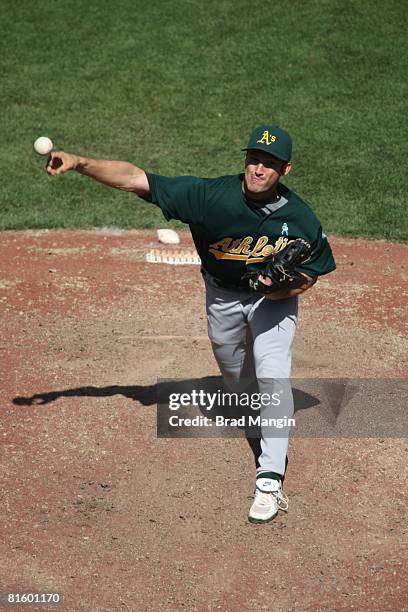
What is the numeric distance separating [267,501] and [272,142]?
189cm

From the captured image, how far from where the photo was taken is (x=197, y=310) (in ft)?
26.3

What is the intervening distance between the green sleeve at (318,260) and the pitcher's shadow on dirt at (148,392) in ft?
4.44

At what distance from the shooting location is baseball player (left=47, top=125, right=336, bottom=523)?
5250mm

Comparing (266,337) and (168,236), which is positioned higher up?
(266,337)

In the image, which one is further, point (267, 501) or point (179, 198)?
point (179, 198)

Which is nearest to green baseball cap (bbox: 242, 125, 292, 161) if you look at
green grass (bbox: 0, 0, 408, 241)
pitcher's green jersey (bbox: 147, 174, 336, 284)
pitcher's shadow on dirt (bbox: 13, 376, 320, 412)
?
pitcher's green jersey (bbox: 147, 174, 336, 284)

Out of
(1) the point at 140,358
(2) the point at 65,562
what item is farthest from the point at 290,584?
(1) the point at 140,358

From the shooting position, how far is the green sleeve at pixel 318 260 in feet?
17.5

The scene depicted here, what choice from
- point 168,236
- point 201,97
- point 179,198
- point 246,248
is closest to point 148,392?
point 246,248

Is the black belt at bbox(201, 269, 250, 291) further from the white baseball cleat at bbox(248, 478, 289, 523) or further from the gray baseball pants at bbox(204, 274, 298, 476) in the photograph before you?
the white baseball cleat at bbox(248, 478, 289, 523)

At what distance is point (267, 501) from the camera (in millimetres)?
→ 5254

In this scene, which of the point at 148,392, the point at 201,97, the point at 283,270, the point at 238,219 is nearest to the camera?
the point at 283,270

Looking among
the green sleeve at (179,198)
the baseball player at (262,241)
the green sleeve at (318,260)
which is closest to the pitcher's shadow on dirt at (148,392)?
the baseball player at (262,241)

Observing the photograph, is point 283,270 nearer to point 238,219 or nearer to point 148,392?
point 238,219
